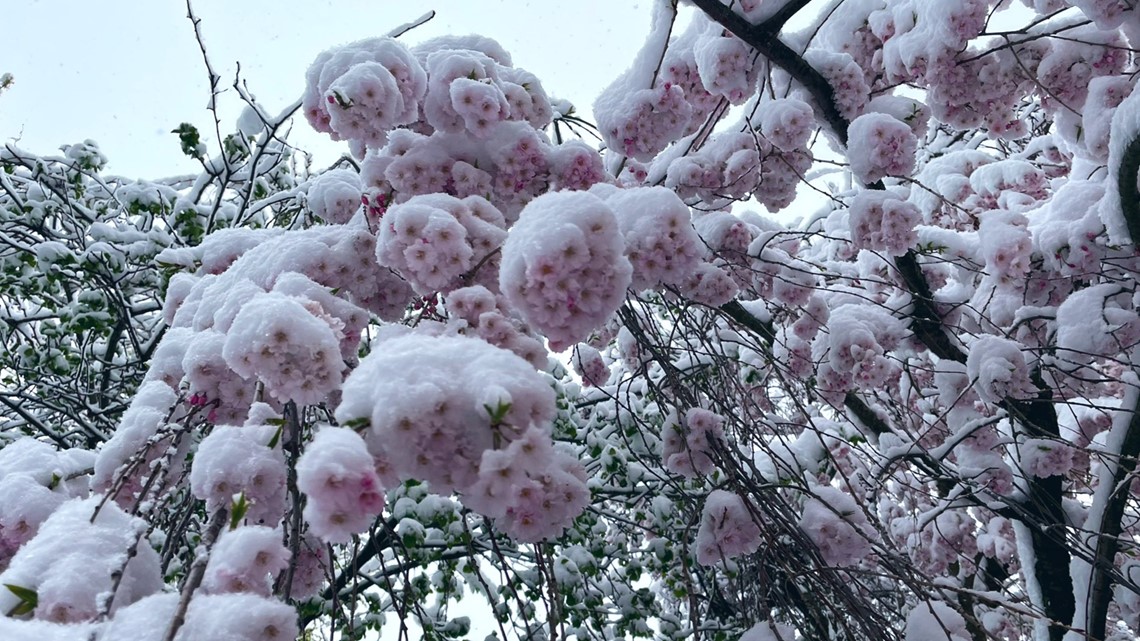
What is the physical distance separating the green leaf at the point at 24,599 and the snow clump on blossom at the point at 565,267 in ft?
2.84

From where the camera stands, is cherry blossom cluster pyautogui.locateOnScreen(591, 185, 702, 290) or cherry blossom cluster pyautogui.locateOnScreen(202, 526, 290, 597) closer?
cherry blossom cluster pyautogui.locateOnScreen(202, 526, 290, 597)

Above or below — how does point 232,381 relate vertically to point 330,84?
below

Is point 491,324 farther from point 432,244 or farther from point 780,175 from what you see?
point 780,175

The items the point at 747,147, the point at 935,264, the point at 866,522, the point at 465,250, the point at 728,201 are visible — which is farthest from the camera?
the point at 935,264

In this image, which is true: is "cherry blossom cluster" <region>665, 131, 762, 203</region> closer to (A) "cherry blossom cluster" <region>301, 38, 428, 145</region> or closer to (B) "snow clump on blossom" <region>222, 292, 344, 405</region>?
(A) "cherry blossom cluster" <region>301, 38, 428, 145</region>

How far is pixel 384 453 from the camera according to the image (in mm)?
1062

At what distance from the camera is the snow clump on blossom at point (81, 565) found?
1108 millimetres

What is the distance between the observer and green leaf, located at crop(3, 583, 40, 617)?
1.07 metres

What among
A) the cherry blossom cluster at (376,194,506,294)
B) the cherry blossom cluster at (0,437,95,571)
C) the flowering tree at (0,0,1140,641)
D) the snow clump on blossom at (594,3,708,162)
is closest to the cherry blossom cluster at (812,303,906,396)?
the flowering tree at (0,0,1140,641)

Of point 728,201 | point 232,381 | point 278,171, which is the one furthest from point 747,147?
point 278,171

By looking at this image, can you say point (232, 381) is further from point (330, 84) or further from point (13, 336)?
point (13, 336)

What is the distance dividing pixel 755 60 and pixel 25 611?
9.66 ft

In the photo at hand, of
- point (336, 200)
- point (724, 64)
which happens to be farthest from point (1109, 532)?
point (336, 200)

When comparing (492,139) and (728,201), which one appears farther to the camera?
(728,201)
